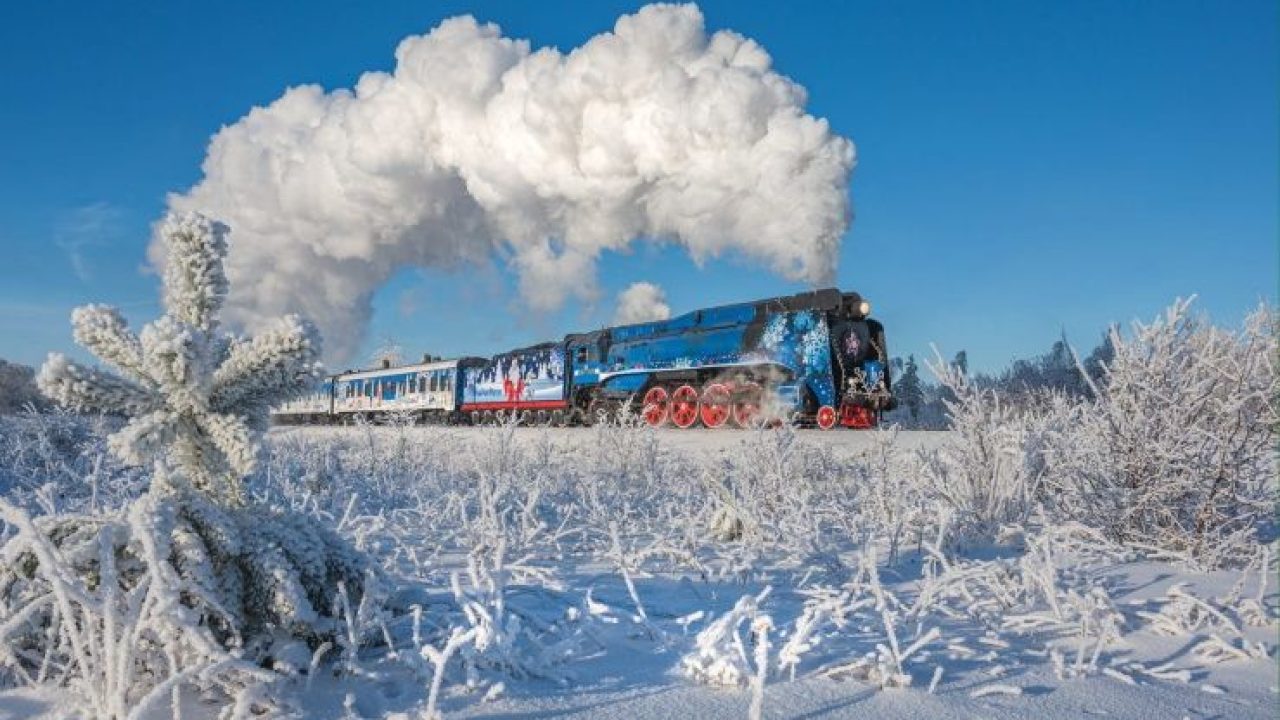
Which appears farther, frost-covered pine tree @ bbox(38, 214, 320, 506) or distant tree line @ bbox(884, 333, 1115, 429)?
distant tree line @ bbox(884, 333, 1115, 429)

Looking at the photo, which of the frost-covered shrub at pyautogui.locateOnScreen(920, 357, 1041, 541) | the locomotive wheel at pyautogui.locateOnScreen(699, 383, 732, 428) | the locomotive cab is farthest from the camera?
the locomotive wheel at pyautogui.locateOnScreen(699, 383, 732, 428)

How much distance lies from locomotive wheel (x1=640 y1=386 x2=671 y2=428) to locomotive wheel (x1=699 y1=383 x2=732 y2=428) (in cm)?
110

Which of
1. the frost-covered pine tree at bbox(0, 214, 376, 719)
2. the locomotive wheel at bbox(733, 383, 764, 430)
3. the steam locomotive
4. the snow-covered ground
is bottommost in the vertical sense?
the snow-covered ground

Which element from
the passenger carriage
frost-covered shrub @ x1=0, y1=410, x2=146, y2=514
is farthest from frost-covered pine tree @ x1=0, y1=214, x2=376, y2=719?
the passenger carriage

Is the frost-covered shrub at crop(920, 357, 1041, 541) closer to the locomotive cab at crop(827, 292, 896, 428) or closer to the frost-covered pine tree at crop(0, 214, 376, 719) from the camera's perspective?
the frost-covered pine tree at crop(0, 214, 376, 719)

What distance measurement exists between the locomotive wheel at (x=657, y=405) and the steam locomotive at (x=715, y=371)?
0.09 feet

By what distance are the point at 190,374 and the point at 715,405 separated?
16597 mm

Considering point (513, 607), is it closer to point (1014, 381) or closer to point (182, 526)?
point (182, 526)

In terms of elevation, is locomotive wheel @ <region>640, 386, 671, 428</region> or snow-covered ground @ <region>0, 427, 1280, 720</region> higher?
locomotive wheel @ <region>640, 386, 671, 428</region>

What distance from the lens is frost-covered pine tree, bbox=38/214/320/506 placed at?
207 centimetres

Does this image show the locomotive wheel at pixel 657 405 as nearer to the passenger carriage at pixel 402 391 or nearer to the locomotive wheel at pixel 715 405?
the locomotive wheel at pixel 715 405

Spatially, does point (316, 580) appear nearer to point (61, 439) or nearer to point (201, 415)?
point (201, 415)

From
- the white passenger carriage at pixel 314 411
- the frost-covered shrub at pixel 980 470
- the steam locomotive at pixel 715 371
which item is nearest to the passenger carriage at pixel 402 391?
the white passenger carriage at pixel 314 411

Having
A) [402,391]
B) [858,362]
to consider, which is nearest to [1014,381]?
[858,362]
